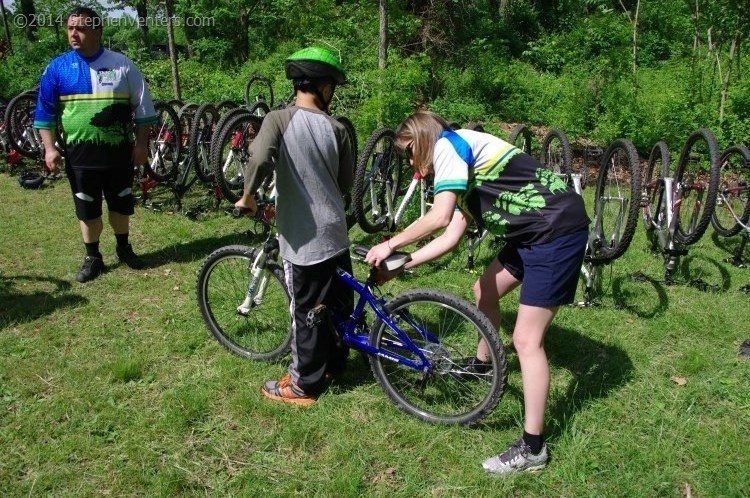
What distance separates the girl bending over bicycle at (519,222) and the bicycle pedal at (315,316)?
464 millimetres

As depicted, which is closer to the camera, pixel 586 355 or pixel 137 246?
pixel 586 355

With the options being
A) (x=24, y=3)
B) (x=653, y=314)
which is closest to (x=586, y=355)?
(x=653, y=314)

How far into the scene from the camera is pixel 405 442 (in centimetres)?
288

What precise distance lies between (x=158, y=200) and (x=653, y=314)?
590 cm

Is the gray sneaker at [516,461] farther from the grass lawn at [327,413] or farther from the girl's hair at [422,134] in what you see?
the girl's hair at [422,134]

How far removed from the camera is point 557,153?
20.7 feet

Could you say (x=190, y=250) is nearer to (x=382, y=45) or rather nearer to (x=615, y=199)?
(x=382, y=45)

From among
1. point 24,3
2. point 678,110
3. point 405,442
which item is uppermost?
point 24,3

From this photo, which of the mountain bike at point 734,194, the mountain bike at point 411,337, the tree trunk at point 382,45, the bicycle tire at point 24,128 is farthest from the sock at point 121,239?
the mountain bike at point 734,194

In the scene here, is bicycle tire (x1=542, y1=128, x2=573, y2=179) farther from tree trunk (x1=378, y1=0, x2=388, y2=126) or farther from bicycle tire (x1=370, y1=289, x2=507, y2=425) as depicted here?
bicycle tire (x1=370, y1=289, x2=507, y2=425)

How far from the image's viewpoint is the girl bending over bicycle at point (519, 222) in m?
2.50

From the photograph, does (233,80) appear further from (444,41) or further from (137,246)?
(137,246)

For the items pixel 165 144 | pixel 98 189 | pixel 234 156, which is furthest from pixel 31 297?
pixel 165 144

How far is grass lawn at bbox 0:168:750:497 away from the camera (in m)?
2.61
